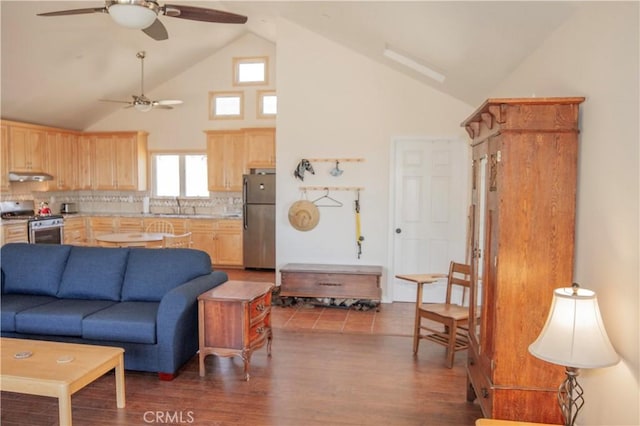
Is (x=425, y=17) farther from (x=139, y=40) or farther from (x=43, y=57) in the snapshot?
(x=43, y=57)

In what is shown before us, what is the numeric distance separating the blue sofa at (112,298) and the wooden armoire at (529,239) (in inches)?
89.6

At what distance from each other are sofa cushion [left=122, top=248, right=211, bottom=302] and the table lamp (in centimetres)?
Result: 287

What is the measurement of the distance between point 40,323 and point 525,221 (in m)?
3.54

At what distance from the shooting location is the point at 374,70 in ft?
18.6

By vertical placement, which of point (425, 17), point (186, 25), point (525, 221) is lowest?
point (525, 221)

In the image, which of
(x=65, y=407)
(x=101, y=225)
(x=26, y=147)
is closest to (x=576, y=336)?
(x=65, y=407)

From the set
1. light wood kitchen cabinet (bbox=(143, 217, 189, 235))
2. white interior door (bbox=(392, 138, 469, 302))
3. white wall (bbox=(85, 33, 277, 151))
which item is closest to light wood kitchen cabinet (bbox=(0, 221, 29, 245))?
light wood kitchen cabinet (bbox=(143, 217, 189, 235))

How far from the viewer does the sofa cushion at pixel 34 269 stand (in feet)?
13.3

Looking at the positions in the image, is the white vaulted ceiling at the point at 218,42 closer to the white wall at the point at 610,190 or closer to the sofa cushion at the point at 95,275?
the white wall at the point at 610,190

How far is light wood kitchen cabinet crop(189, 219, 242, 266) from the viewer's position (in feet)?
25.5

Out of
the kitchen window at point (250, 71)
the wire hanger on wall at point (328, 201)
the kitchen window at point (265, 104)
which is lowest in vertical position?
the wire hanger on wall at point (328, 201)

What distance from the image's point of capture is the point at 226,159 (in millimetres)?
7934

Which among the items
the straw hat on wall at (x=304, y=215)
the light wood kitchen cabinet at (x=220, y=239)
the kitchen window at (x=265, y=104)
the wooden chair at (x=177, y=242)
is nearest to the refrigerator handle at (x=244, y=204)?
the light wood kitchen cabinet at (x=220, y=239)

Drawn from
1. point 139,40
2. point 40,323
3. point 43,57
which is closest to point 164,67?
point 139,40
